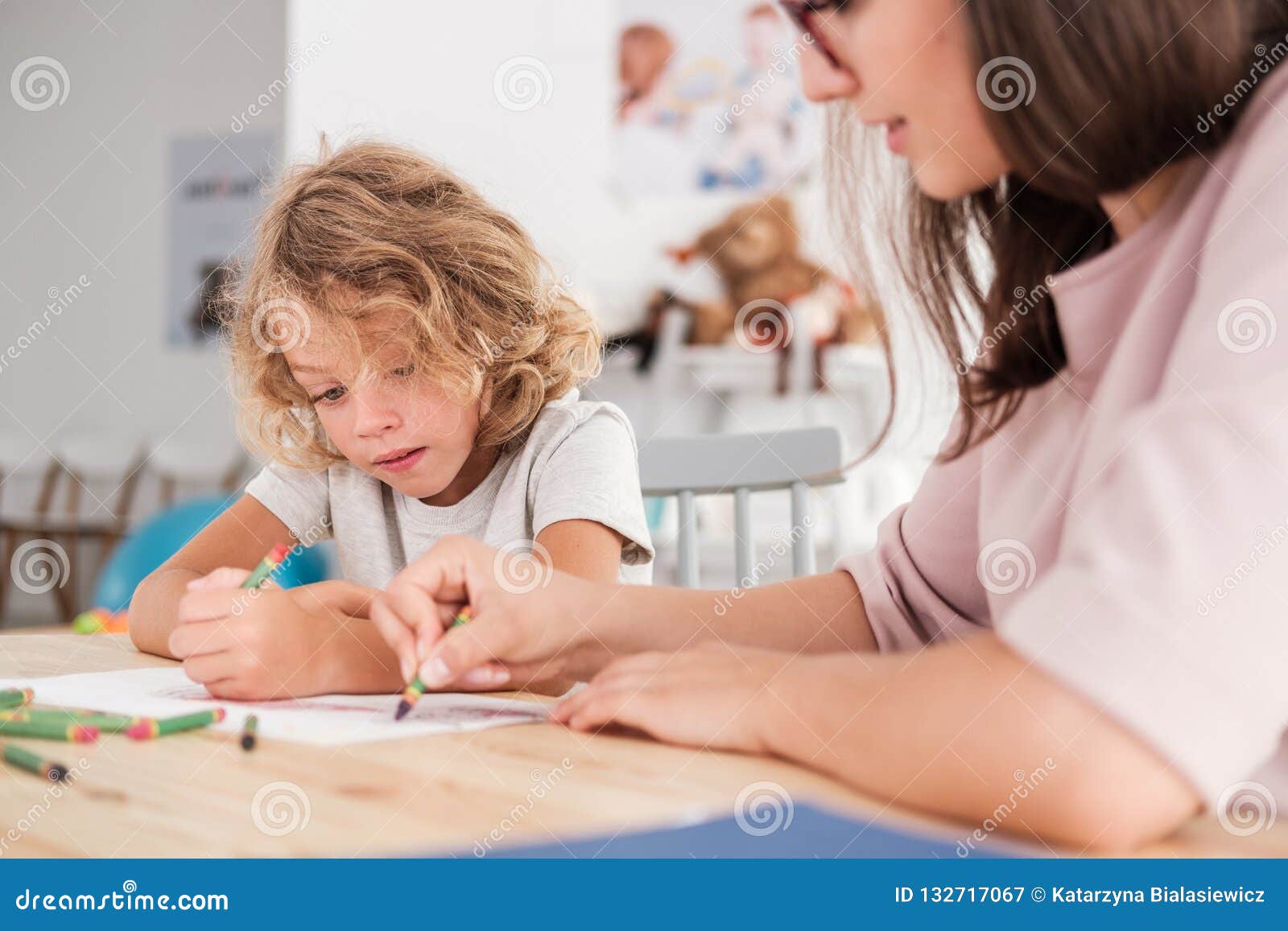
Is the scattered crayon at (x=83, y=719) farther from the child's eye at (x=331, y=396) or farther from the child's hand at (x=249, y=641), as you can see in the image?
the child's eye at (x=331, y=396)

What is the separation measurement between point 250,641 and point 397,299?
414 millimetres

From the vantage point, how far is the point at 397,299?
1.13m

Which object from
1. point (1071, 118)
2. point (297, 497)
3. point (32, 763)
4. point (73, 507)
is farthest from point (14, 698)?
point (73, 507)

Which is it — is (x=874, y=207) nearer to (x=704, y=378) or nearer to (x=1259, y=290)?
(x=1259, y=290)

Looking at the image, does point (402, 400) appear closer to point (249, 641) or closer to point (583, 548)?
point (583, 548)

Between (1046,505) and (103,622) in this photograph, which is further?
(103,622)

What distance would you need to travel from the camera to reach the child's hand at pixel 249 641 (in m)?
0.81

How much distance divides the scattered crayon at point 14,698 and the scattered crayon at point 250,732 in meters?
0.20

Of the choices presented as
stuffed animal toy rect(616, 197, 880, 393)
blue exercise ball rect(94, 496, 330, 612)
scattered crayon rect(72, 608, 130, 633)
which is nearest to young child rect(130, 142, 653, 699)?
scattered crayon rect(72, 608, 130, 633)

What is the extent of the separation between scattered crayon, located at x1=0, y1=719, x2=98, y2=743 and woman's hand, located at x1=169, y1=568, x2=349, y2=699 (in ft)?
0.49

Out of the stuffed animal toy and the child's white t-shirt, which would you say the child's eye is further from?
the stuffed animal toy

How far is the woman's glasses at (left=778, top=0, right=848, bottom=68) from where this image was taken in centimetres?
68

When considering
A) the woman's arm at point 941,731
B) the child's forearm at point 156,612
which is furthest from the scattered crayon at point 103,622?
the woman's arm at point 941,731

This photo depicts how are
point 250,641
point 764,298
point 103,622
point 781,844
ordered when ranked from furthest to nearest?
point 764,298 < point 103,622 < point 250,641 < point 781,844
